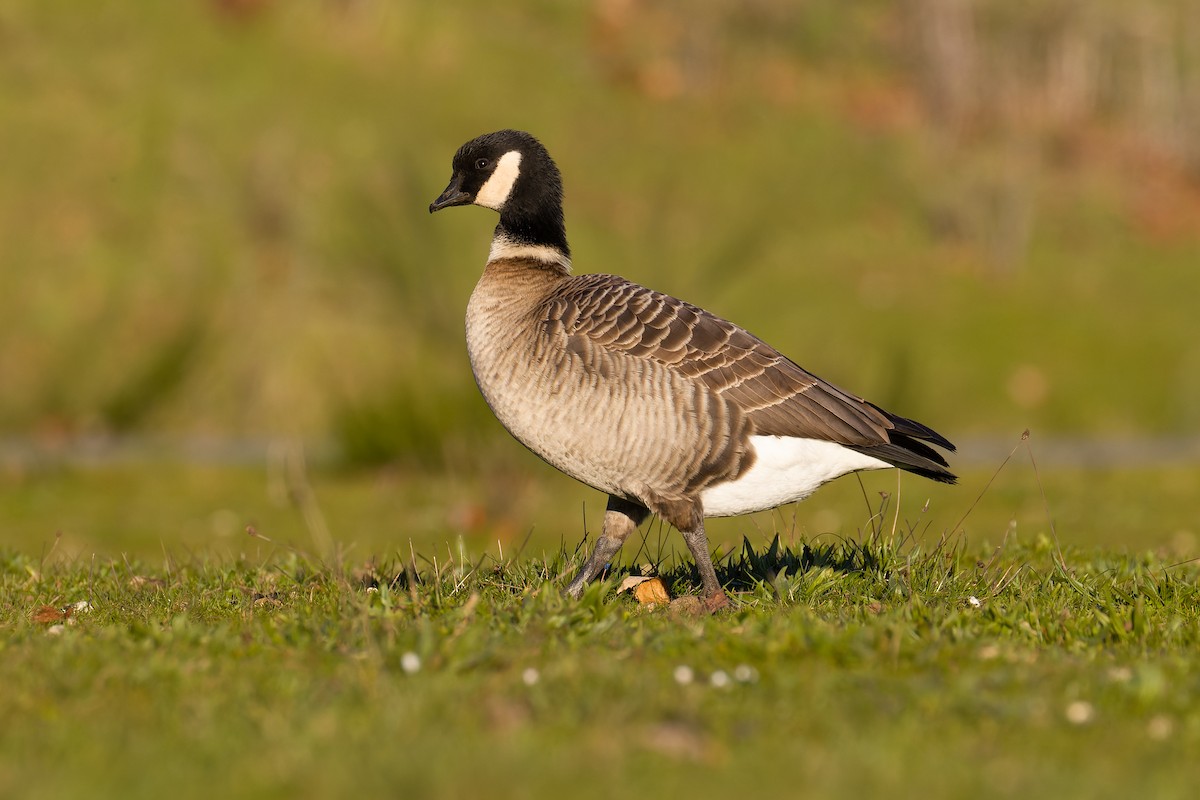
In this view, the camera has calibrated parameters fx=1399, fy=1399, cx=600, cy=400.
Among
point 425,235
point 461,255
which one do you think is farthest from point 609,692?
point 461,255

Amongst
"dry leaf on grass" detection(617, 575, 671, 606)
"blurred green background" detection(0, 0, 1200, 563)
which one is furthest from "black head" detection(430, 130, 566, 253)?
"blurred green background" detection(0, 0, 1200, 563)

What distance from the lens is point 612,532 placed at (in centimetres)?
884

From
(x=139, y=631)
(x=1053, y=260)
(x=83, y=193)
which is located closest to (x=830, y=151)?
(x=1053, y=260)

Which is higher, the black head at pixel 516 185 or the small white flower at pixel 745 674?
the black head at pixel 516 185

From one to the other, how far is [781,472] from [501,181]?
9.34 ft

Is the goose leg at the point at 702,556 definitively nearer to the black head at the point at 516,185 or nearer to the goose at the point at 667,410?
the goose at the point at 667,410

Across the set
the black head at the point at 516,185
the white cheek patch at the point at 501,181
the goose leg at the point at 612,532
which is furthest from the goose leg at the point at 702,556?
the white cheek patch at the point at 501,181

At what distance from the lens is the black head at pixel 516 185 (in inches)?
370

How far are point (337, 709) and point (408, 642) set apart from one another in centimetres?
92

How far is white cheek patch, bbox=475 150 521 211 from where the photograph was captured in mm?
9422

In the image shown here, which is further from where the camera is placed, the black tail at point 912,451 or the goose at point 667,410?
the black tail at point 912,451

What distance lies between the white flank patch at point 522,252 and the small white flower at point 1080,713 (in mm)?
4747

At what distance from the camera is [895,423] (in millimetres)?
8539

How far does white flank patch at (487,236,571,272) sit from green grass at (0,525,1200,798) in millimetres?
2190
